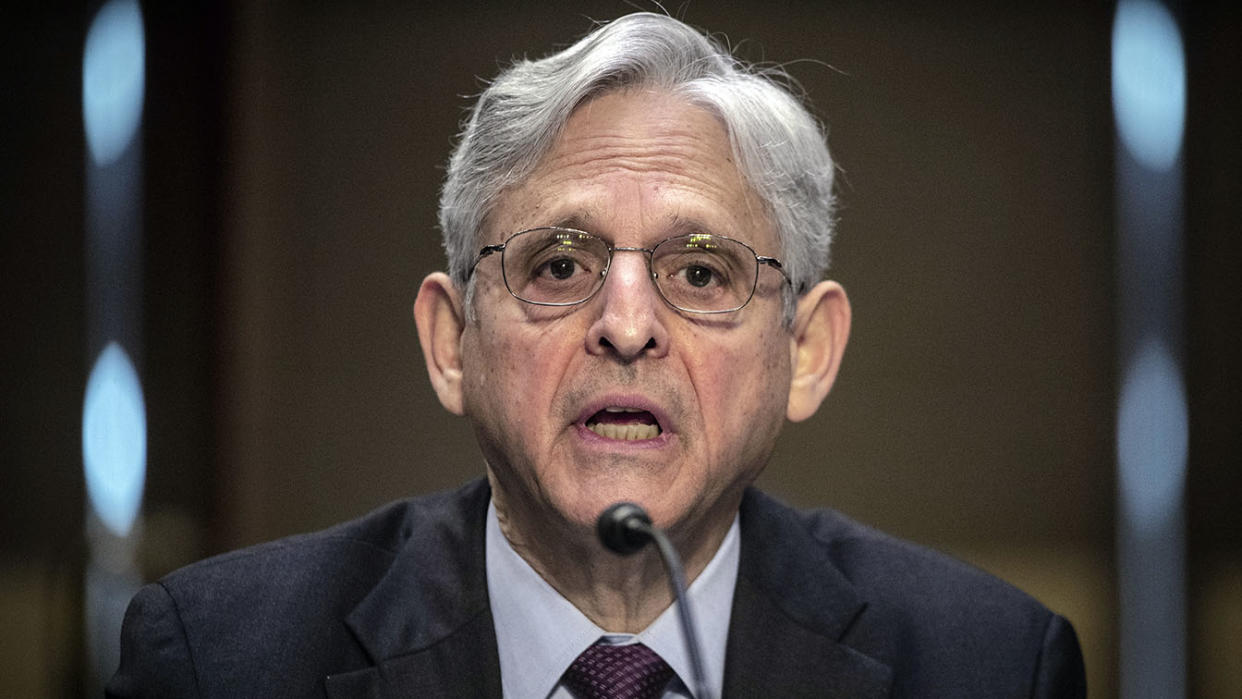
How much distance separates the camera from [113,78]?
11.4 feet

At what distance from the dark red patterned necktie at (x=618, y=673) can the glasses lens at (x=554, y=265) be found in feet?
1.51

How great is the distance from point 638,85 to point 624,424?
46cm

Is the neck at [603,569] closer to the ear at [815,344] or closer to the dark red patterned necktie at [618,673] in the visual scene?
the dark red patterned necktie at [618,673]

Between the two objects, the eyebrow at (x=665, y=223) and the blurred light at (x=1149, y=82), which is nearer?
the eyebrow at (x=665, y=223)

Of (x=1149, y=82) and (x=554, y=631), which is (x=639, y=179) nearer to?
(x=554, y=631)

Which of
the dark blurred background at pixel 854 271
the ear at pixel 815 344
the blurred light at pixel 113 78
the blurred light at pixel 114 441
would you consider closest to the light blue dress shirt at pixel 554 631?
the ear at pixel 815 344

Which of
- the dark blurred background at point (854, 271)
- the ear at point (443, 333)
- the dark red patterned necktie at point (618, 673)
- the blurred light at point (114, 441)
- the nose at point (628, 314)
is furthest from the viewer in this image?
the dark blurred background at point (854, 271)

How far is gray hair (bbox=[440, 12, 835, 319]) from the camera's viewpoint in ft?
5.31

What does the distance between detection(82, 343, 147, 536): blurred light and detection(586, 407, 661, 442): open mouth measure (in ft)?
7.73

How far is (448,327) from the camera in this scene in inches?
68.2

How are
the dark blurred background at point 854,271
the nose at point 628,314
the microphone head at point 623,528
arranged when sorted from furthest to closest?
A: the dark blurred background at point 854,271 → the nose at point 628,314 → the microphone head at point 623,528

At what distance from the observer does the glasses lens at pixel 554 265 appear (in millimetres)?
1542

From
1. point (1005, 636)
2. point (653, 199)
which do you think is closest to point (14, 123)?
point (653, 199)

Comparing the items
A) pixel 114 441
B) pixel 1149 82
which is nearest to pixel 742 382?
pixel 114 441
